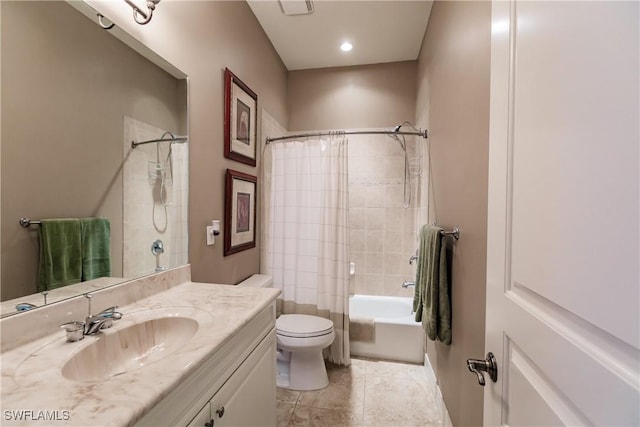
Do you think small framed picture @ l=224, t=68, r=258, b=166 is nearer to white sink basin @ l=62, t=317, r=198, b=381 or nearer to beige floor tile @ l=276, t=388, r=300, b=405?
white sink basin @ l=62, t=317, r=198, b=381

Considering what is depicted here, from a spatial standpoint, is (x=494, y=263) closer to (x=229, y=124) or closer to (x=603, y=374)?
(x=603, y=374)

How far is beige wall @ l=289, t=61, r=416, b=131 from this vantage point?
9.52 feet

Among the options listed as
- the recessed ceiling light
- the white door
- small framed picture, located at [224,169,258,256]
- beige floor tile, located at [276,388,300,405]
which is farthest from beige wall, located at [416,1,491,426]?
small framed picture, located at [224,169,258,256]

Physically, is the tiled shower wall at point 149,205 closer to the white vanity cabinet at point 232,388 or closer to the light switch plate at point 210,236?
the light switch plate at point 210,236

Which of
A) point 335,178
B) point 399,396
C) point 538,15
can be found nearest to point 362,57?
point 335,178

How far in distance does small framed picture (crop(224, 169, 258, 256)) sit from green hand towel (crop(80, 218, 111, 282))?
2.63 ft

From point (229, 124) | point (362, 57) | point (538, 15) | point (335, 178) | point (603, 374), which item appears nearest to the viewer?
point (603, 374)

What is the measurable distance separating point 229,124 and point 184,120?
416 millimetres

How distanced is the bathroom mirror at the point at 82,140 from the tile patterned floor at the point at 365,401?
127 centimetres

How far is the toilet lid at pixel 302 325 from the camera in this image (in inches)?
74.5

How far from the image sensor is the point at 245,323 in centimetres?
95

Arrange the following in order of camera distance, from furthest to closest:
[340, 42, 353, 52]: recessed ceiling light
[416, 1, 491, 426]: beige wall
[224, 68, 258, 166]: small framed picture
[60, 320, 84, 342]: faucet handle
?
[340, 42, 353, 52]: recessed ceiling light
[224, 68, 258, 166]: small framed picture
[416, 1, 491, 426]: beige wall
[60, 320, 84, 342]: faucet handle

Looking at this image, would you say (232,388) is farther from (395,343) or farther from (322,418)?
(395,343)

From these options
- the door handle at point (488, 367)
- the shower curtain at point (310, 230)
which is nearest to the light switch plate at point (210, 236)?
the shower curtain at point (310, 230)
